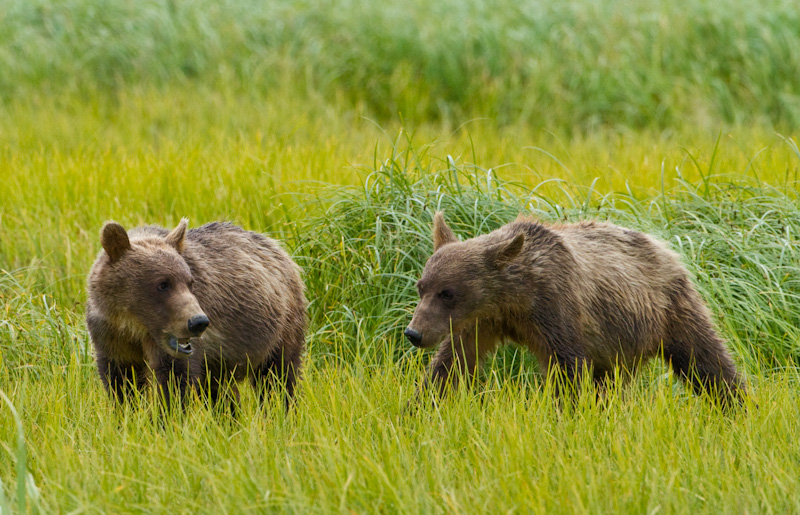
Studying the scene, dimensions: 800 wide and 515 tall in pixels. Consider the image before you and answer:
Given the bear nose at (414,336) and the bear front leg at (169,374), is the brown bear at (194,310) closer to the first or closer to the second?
the bear front leg at (169,374)

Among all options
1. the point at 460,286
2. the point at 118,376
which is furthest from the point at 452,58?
the point at 118,376

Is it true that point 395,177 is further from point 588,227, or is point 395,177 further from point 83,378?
point 83,378

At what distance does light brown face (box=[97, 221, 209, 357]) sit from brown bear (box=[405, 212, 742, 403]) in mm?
930

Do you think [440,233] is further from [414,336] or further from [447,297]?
[414,336]

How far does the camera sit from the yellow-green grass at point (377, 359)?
3.36 metres

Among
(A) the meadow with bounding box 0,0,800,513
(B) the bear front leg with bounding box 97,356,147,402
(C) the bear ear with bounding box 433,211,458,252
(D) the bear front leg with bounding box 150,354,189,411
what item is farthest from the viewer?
(C) the bear ear with bounding box 433,211,458,252

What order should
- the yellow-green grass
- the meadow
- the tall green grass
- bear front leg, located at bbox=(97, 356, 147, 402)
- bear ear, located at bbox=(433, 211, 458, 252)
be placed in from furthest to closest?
the tall green grass
bear ear, located at bbox=(433, 211, 458, 252)
bear front leg, located at bbox=(97, 356, 147, 402)
the meadow
the yellow-green grass

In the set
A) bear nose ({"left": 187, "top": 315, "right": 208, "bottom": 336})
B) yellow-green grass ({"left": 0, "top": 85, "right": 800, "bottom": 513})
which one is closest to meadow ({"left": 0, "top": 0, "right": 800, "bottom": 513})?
yellow-green grass ({"left": 0, "top": 85, "right": 800, "bottom": 513})

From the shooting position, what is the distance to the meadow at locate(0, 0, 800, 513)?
348cm

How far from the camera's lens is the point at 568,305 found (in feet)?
14.5

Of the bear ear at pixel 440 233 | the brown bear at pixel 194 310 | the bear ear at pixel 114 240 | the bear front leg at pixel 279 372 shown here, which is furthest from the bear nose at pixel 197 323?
the bear ear at pixel 440 233

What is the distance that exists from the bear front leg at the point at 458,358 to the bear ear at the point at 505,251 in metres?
0.33

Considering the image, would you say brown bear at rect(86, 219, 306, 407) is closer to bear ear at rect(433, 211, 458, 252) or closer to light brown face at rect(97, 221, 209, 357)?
light brown face at rect(97, 221, 209, 357)

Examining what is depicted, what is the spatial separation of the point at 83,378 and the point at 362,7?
9.66m
